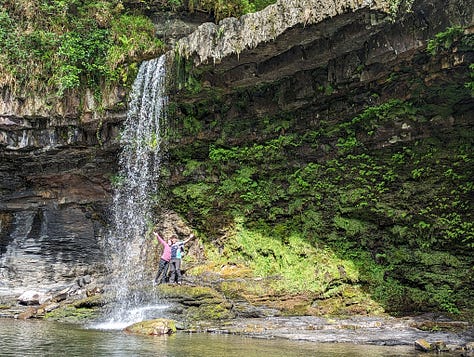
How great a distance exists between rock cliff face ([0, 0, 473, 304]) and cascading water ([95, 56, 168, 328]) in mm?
458

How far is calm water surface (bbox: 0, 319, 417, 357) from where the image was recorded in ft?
21.0

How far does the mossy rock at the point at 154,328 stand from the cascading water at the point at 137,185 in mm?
2992

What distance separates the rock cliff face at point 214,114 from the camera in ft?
32.0

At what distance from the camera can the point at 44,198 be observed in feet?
52.5

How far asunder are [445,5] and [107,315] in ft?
33.7

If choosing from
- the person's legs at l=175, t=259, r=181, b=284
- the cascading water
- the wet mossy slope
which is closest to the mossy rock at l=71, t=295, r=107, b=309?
the cascading water

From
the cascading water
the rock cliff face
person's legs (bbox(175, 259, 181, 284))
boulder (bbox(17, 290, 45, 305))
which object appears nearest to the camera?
the rock cliff face

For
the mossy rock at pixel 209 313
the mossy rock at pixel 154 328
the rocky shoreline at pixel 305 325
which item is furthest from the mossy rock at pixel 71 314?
the mossy rock at pixel 154 328

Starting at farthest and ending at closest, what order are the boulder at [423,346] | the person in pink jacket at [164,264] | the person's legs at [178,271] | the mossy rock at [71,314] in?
the person in pink jacket at [164,264], the person's legs at [178,271], the mossy rock at [71,314], the boulder at [423,346]

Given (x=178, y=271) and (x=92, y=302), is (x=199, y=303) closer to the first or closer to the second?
(x=178, y=271)

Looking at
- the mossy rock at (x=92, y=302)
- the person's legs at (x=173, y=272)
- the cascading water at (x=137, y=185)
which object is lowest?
the mossy rock at (x=92, y=302)

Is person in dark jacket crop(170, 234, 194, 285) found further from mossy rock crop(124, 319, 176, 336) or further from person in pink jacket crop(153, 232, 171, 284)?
mossy rock crop(124, 319, 176, 336)

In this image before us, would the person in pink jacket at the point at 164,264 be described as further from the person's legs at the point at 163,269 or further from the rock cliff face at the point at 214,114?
the rock cliff face at the point at 214,114

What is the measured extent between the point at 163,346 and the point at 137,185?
8.35m
